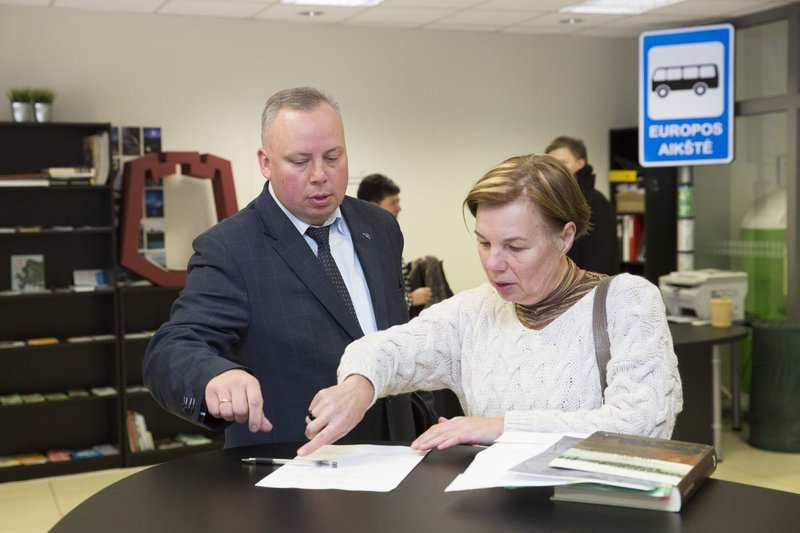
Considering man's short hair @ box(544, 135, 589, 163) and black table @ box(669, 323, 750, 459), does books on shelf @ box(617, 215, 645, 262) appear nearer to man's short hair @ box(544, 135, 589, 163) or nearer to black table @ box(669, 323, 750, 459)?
black table @ box(669, 323, 750, 459)

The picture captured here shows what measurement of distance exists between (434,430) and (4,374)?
4.80 m

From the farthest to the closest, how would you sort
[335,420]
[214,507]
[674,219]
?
[674,219]
[335,420]
[214,507]

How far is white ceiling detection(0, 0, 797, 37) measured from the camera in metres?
6.00

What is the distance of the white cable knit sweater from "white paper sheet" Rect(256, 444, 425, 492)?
0.13 meters

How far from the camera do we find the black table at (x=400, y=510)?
1.48 metres

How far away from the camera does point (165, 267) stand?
6348 millimetres

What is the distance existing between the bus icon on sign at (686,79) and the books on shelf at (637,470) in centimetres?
546

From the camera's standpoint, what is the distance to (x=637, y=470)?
1513 millimetres

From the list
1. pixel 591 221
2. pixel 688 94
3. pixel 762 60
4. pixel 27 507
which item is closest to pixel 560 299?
pixel 591 221

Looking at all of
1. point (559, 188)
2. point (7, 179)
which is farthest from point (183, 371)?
point (7, 179)

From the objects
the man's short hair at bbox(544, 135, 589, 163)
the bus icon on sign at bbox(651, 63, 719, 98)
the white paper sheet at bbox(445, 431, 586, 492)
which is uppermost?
the bus icon on sign at bbox(651, 63, 719, 98)

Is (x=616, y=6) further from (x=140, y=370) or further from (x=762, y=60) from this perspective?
(x=140, y=370)

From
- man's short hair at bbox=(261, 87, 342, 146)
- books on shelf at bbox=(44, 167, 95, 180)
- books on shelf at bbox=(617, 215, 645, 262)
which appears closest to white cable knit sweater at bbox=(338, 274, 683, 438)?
man's short hair at bbox=(261, 87, 342, 146)

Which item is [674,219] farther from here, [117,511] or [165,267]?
[117,511]
